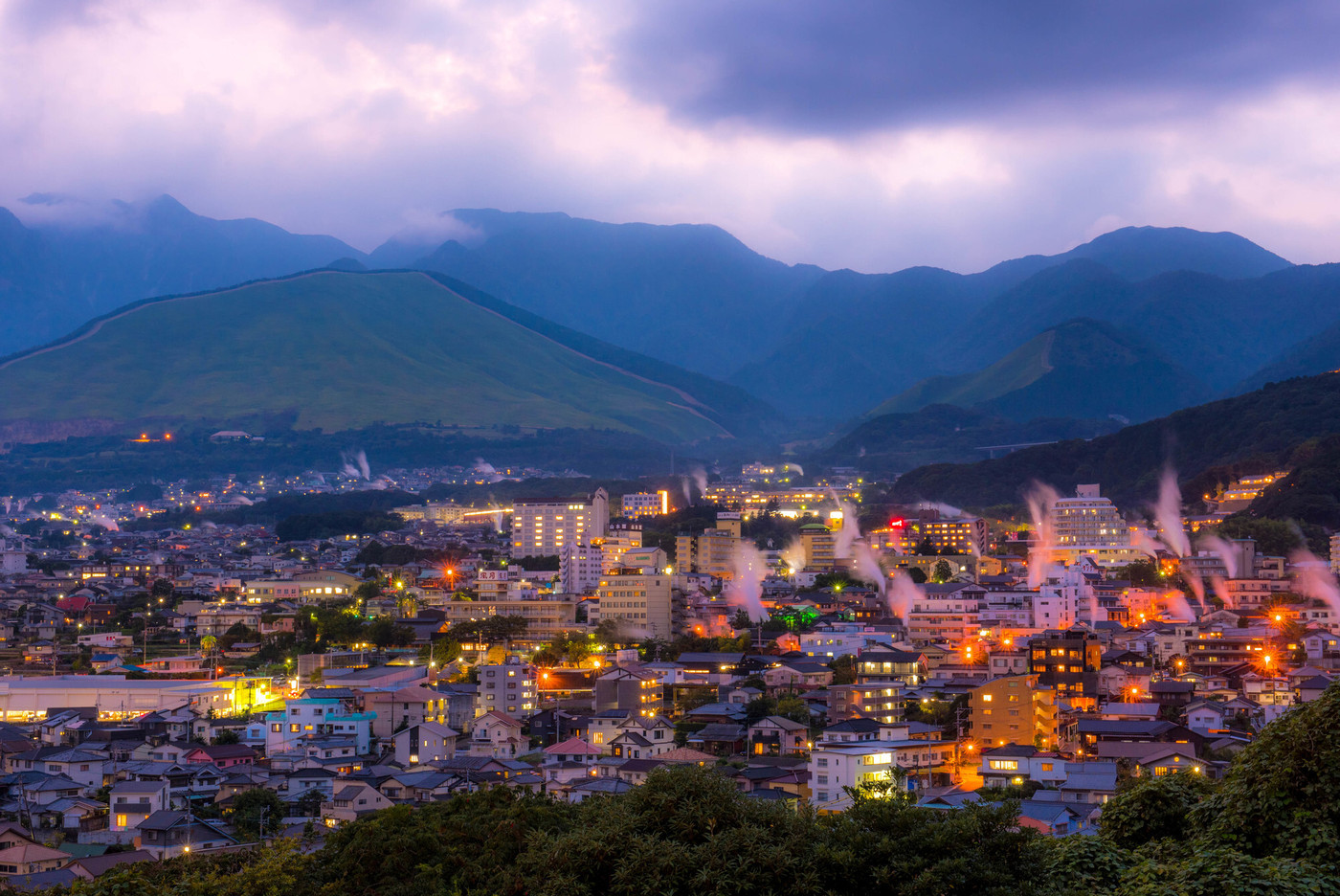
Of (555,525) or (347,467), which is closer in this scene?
(555,525)

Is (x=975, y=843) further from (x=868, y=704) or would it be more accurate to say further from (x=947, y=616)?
(x=947, y=616)

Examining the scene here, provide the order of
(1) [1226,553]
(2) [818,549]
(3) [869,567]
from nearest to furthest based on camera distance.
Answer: (1) [1226,553] → (3) [869,567] → (2) [818,549]

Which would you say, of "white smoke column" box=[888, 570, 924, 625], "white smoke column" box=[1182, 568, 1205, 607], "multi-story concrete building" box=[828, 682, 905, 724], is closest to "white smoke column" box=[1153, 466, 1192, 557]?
"white smoke column" box=[1182, 568, 1205, 607]

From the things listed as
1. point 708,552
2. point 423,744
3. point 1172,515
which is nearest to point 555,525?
point 708,552

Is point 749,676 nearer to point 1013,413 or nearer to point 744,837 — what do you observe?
point 744,837

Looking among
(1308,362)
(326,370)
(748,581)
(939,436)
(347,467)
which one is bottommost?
(748,581)

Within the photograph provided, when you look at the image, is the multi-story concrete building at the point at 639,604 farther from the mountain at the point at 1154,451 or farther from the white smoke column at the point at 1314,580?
the mountain at the point at 1154,451

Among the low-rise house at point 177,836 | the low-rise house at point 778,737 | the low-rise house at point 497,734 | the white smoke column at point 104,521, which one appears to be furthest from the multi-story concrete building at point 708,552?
the white smoke column at point 104,521

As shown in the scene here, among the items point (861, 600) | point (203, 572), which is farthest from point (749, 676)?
point (203, 572)
